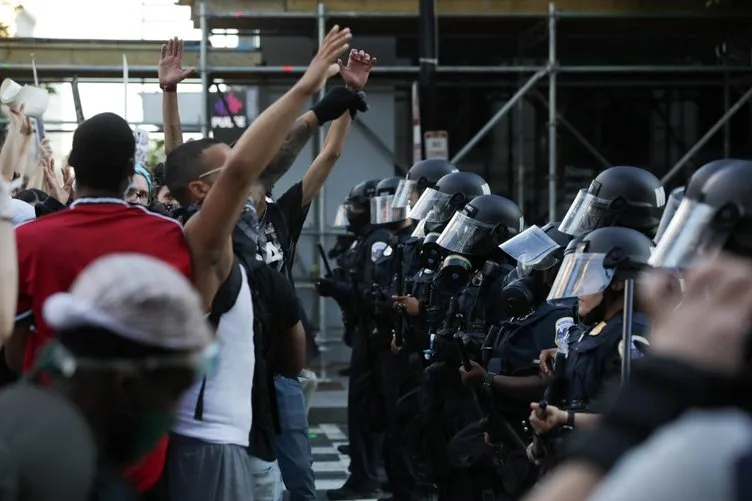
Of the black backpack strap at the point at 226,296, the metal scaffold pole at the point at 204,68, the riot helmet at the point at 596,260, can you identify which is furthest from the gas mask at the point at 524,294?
the metal scaffold pole at the point at 204,68

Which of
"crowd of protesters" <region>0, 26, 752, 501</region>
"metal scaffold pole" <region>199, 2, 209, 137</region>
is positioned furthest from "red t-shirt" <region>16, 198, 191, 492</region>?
"metal scaffold pole" <region>199, 2, 209, 137</region>

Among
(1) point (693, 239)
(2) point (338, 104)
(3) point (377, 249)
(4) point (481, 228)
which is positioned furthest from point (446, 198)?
(1) point (693, 239)

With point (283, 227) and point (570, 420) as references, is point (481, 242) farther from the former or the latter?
point (570, 420)

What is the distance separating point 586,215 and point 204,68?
27.2 ft

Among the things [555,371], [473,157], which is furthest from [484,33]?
[555,371]

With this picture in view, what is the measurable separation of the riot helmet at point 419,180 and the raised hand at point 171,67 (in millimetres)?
3819

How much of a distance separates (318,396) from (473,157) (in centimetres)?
389

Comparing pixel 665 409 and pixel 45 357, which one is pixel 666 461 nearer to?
pixel 665 409

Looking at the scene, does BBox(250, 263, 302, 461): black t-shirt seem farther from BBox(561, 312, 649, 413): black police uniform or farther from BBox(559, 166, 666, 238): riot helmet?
BBox(559, 166, 666, 238): riot helmet

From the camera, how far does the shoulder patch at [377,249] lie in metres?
9.80

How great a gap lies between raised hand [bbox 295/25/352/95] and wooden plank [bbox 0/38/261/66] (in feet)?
34.5

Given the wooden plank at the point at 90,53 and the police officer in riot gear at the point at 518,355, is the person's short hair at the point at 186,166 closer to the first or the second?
the police officer in riot gear at the point at 518,355

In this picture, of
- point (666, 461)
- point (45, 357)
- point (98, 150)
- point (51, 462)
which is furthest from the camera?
point (98, 150)

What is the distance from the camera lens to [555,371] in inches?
187
